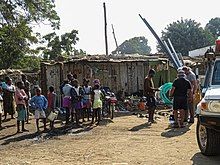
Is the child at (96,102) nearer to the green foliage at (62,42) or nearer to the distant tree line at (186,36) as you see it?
the green foliage at (62,42)

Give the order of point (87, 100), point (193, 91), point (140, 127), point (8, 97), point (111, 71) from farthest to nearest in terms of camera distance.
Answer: point (111, 71) → point (8, 97) → point (87, 100) → point (193, 91) → point (140, 127)

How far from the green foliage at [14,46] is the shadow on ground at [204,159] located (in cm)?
1761

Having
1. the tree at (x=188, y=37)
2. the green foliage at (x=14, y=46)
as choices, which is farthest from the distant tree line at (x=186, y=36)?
the green foliage at (x=14, y=46)

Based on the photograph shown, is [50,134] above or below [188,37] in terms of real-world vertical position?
below

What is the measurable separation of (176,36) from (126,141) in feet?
182

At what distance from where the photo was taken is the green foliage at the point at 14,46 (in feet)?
80.7

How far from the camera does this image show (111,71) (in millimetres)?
19312

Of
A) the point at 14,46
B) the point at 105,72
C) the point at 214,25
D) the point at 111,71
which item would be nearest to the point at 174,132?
the point at 105,72

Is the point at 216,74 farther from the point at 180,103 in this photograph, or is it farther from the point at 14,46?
the point at 14,46

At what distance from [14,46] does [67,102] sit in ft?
52.3

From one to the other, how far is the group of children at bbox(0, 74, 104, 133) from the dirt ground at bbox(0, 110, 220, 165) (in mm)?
520

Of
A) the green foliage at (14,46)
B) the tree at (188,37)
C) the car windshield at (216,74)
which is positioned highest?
the tree at (188,37)

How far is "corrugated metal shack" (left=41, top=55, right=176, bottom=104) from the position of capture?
1862cm

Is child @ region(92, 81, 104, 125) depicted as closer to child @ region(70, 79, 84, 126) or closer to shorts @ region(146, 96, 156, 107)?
child @ region(70, 79, 84, 126)
